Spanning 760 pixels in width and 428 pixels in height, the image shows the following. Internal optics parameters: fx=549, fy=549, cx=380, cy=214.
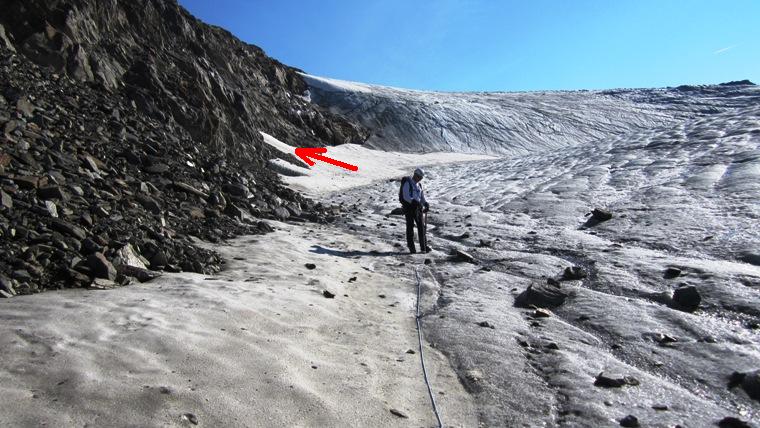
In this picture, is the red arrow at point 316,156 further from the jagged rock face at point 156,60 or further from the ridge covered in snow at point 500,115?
the ridge covered in snow at point 500,115

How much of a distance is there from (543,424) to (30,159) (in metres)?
6.43

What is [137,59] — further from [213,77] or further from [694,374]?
[694,374]

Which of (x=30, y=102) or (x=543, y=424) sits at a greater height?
(x=30, y=102)

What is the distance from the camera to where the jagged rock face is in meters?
A: 13.8

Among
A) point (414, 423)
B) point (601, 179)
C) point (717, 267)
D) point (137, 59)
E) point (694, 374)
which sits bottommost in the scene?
point (414, 423)

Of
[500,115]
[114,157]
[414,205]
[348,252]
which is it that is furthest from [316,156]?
[500,115]

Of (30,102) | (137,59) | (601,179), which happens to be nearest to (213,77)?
(137,59)

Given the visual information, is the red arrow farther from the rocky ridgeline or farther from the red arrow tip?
the rocky ridgeline

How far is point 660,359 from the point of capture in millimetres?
4223

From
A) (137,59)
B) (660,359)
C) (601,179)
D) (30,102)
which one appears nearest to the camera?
(660,359)

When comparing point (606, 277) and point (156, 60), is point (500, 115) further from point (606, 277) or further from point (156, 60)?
point (606, 277)

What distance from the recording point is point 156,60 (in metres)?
17.7

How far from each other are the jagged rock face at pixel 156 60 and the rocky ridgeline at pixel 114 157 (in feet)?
0.16

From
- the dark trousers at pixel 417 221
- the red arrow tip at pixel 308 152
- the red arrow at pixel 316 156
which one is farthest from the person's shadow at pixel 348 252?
the red arrow at pixel 316 156
